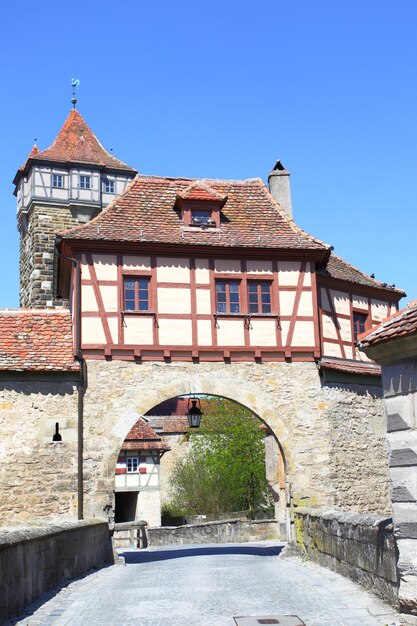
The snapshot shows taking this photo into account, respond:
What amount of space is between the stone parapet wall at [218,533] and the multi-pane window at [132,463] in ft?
40.9

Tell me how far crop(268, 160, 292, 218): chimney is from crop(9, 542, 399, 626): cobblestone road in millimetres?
11790

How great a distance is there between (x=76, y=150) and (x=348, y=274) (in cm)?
1978

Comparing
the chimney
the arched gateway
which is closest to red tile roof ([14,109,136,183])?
the chimney

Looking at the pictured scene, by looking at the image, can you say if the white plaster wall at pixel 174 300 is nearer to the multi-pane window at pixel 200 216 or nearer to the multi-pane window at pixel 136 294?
the multi-pane window at pixel 136 294

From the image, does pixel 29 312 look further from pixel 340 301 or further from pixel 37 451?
pixel 340 301

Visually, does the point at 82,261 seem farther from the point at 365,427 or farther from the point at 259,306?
the point at 365,427

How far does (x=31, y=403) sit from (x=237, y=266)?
18.7 feet

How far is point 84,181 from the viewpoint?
37656 mm

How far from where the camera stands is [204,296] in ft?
64.7

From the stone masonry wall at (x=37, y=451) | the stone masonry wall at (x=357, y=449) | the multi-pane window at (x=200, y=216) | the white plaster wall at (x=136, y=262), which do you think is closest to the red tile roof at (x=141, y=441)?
the stone masonry wall at (x=357, y=449)

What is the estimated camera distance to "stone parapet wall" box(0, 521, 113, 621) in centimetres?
837

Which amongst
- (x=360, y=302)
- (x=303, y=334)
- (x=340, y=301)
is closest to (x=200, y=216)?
(x=303, y=334)

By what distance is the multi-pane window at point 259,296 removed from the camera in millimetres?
20016

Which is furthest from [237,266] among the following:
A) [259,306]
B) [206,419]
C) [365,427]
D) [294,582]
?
[206,419]
